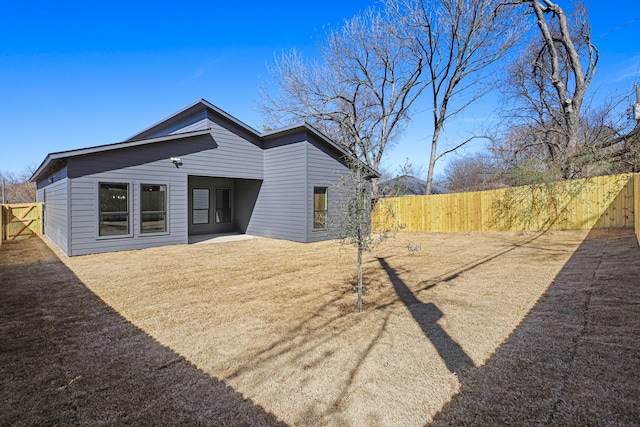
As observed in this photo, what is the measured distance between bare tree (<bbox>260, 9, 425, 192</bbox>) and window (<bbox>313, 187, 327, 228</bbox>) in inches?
278

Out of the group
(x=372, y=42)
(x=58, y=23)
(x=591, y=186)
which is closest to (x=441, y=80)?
(x=372, y=42)

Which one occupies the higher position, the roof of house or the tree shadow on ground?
the roof of house

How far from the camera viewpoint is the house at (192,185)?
855cm

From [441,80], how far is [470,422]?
19777 mm

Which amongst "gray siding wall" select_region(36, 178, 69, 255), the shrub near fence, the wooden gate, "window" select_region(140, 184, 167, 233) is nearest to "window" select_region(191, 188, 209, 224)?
"window" select_region(140, 184, 167, 233)

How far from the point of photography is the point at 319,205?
37.2 feet

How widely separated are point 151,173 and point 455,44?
16713 mm

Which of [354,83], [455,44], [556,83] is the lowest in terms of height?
[556,83]

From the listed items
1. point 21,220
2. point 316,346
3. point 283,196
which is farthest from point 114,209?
point 316,346

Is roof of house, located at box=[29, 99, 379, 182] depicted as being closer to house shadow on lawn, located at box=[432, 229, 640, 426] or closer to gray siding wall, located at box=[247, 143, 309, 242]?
gray siding wall, located at box=[247, 143, 309, 242]

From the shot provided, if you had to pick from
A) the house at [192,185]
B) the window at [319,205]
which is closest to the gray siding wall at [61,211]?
the house at [192,185]

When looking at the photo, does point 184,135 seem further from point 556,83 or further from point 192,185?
point 556,83

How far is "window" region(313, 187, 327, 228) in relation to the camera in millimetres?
11156

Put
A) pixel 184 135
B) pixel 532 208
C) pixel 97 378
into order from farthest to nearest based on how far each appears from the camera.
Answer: pixel 532 208, pixel 184 135, pixel 97 378
